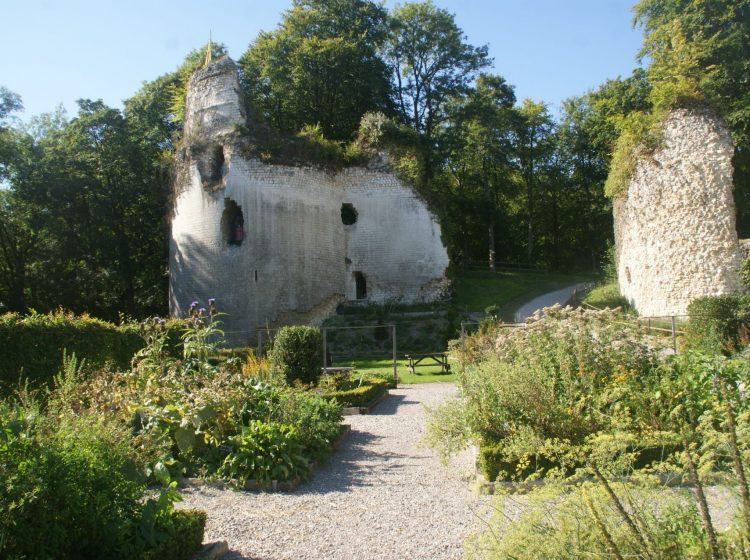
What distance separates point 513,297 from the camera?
27312mm

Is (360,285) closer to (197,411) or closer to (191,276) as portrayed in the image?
(191,276)

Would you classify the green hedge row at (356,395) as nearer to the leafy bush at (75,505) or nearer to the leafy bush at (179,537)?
the leafy bush at (179,537)

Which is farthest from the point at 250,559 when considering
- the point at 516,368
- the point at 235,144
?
the point at 235,144

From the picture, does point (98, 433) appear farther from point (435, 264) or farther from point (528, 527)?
point (435, 264)

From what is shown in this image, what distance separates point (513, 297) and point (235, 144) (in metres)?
13.8

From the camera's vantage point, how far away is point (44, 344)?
428 inches

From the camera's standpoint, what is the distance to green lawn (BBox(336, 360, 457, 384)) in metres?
14.9

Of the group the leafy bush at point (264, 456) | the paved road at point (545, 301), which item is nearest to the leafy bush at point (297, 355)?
the leafy bush at point (264, 456)

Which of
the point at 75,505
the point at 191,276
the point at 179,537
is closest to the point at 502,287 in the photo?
the point at 191,276

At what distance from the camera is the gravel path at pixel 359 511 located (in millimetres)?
4469

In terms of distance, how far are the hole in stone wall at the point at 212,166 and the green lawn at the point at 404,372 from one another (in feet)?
30.1

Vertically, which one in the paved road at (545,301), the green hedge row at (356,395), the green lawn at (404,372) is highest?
the paved road at (545,301)

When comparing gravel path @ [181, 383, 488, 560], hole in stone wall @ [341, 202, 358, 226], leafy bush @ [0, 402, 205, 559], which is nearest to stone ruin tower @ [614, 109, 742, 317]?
gravel path @ [181, 383, 488, 560]

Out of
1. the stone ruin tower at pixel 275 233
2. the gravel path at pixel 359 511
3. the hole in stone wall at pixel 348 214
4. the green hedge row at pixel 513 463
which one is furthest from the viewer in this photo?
the hole in stone wall at pixel 348 214
